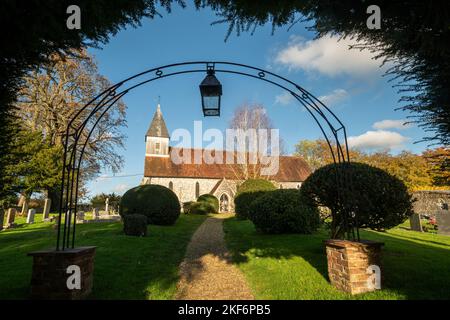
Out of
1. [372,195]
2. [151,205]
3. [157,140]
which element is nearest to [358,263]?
[372,195]

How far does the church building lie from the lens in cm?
3581

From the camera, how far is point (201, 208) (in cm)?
2750

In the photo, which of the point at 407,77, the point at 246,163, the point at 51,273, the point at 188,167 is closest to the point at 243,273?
the point at 51,273

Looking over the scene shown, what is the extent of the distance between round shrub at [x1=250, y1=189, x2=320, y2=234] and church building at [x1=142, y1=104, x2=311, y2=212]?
21.0m

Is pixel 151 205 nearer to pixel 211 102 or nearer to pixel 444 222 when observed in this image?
pixel 211 102

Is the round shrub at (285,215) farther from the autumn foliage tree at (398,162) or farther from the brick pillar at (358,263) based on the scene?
the autumn foliage tree at (398,162)

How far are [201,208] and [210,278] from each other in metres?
21.8

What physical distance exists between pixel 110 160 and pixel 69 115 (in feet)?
18.3

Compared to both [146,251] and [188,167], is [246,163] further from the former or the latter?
[146,251]

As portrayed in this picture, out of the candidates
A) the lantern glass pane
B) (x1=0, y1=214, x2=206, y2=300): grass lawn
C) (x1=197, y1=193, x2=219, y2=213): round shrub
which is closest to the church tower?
(x1=197, y1=193, x2=219, y2=213): round shrub

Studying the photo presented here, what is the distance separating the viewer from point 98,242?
873 centimetres

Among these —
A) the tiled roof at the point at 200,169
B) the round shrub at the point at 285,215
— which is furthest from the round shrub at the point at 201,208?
the round shrub at the point at 285,215

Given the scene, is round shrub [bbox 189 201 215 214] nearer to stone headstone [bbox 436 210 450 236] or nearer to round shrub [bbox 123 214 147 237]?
round shrub [bbox 123 214 147 237]
